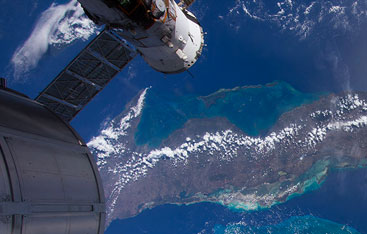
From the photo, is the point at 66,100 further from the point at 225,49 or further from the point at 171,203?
the point at 171,203

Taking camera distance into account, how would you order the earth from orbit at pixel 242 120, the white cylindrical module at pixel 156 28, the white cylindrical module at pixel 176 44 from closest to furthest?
the white cylindrical module at pixel 156 28, the white cylindrical module at pixel 176 44, the earth from orbit at pixel 242 120

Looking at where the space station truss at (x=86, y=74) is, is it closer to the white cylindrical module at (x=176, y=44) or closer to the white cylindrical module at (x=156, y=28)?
the white cylindrical module at (x=176, y=44)

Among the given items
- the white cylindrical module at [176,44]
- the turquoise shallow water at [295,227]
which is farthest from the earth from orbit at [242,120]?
the white cylindrical module at [176,44]

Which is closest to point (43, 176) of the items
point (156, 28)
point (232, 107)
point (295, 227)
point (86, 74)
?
point (156, 28)

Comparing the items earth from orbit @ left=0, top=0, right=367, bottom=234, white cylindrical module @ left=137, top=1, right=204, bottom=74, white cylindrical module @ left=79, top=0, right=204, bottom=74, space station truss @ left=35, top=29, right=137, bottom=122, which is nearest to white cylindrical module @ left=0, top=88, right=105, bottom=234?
white cylindrical module @ left=79, top=0, right=204, bottom=74

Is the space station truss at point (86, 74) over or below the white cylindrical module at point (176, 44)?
below

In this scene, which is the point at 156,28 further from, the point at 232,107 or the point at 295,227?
the point at 295,227
